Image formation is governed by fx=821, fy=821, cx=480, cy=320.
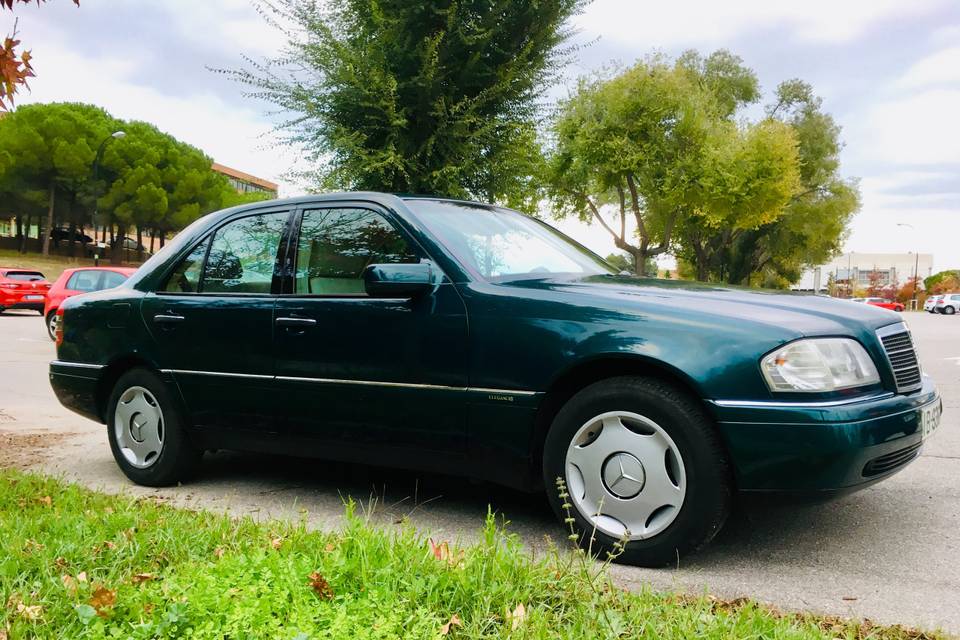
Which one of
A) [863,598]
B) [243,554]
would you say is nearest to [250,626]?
[243,554]

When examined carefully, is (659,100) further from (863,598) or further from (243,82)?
(863,598)

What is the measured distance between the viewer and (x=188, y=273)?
187 inches

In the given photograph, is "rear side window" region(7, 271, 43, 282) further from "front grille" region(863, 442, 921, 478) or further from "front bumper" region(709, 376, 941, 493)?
"front grille" region(863, 442, 921, 478)

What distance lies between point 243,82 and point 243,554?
11578mm

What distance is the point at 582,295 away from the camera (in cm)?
343

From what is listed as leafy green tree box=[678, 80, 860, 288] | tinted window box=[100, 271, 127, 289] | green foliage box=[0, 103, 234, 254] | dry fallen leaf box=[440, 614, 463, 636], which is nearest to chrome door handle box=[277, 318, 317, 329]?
dry fallen leaf box=[440, 614, 463, 636]

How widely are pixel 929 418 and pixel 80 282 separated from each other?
16.7m

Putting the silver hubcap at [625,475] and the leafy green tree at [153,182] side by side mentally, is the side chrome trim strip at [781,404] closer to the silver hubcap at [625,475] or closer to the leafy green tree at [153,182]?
the silver hubcap at [625,475]

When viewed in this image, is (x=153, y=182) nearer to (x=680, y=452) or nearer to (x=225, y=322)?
(x=225, y=322)

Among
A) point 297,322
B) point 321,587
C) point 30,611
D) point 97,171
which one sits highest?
point 97,171

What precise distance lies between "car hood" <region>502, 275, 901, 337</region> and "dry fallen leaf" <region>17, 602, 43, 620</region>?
6.96 feet

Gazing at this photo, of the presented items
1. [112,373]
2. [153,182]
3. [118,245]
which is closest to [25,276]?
[112,373]

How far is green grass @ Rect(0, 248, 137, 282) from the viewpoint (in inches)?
1801

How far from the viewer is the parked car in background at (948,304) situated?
63844mm
